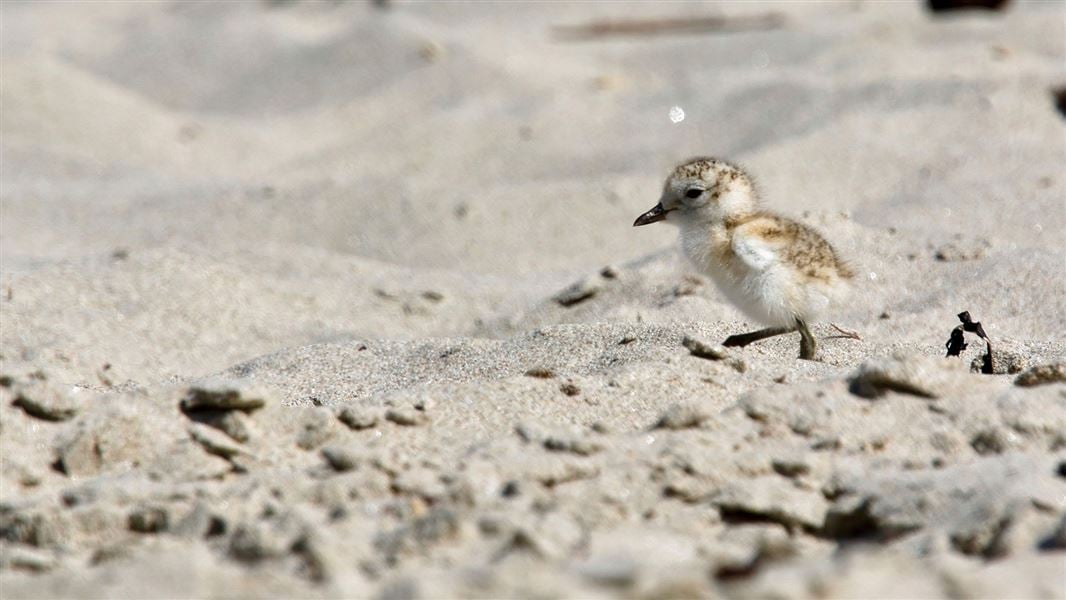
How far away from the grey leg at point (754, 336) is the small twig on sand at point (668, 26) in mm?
6733

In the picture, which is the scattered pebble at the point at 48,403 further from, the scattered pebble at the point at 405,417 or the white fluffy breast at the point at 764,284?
the white fluffy breast at the point at 764,284

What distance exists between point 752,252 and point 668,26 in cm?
688

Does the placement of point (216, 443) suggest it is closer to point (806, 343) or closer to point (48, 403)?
point (48, 403)

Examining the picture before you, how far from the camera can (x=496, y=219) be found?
645 cm

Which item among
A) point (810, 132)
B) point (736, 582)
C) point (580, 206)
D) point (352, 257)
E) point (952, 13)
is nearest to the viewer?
point (736, 582)

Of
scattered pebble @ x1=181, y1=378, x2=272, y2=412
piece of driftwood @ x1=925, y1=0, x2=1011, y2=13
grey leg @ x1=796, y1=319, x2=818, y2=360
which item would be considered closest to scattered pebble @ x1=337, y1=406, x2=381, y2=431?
scattered pebble @ x1=181, y1=378, x2=272, y2=412

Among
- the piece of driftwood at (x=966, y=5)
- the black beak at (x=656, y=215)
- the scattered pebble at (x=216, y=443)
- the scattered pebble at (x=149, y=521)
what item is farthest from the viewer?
the piece of driftwood at (x=966, y=5)

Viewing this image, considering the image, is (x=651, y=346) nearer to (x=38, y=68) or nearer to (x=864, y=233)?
(x=864, y=233)

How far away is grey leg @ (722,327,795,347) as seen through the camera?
3.92 m

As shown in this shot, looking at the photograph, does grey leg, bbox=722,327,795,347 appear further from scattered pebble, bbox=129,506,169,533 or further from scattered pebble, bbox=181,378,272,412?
scattered pebble, bbox=129,506,169,533

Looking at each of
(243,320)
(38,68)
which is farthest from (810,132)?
(38,68)

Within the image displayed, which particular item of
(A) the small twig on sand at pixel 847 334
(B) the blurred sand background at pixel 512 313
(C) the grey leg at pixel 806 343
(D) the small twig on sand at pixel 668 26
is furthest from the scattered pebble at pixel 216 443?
(D) the small twig on sand at pixel 668 26

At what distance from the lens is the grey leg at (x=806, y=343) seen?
388 cm

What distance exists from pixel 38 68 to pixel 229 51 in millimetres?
2132
